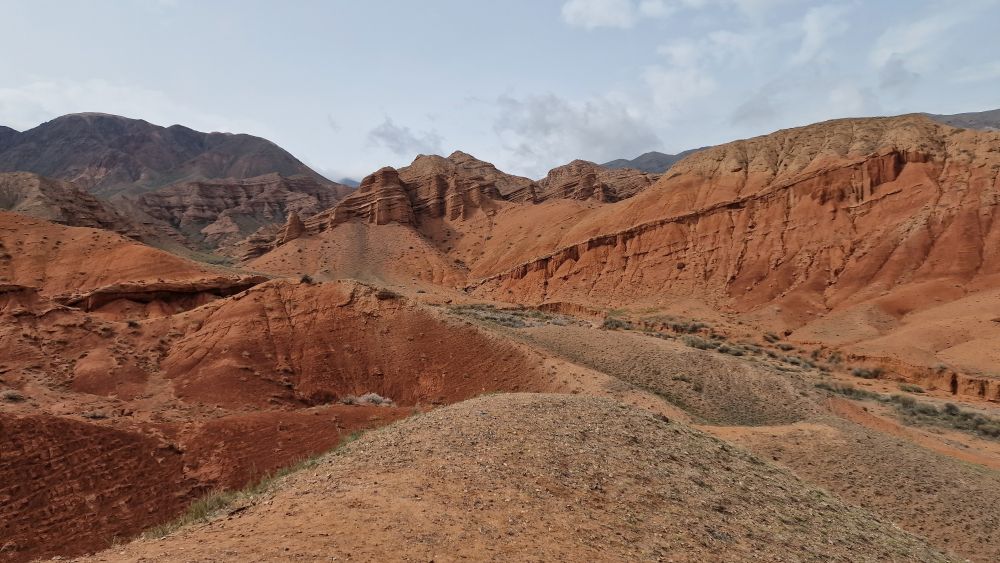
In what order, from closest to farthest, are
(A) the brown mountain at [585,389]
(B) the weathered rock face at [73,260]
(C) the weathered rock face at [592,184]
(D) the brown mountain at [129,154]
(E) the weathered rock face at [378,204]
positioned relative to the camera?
1. (A) the brown mountain at [585,389]
2. (B) the weathered rock face at [73,260]
3. (E) the weathered rock face at [378,204]
4. (C) the weathered rock face at [592,184]
5. (D) the brown mountain at [129,154]

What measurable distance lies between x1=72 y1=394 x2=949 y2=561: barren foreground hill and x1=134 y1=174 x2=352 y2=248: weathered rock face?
109 metres

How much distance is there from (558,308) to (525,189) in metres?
44.2

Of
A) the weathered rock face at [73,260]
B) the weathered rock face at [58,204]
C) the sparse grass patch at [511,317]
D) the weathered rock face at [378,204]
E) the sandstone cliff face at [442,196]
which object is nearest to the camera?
the sparse grass patch at [511,317]

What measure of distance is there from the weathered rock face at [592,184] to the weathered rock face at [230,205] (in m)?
57.8

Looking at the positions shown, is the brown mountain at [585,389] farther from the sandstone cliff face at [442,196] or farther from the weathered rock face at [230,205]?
the weathered rock face at [230,205]

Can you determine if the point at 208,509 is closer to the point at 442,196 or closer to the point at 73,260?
the point at 73,260

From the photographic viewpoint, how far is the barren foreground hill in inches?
240

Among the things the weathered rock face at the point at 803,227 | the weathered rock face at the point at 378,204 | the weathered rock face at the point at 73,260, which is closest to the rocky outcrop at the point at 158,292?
the weathered rock face at the point at 73,260

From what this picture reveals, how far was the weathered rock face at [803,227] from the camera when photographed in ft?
133

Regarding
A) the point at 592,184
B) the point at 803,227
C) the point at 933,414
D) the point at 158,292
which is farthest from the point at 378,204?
the point at 933,414

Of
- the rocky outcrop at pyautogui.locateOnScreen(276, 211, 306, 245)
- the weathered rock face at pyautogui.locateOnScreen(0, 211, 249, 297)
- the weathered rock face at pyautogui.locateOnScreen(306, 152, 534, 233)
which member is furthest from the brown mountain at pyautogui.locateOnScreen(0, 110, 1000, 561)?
the rocky outcrop at pyautogui.locateOnScreen(276, 211, 306, 245)

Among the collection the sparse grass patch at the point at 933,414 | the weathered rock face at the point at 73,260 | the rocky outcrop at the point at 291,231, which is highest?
the rocky outcrop at the point at 291,231

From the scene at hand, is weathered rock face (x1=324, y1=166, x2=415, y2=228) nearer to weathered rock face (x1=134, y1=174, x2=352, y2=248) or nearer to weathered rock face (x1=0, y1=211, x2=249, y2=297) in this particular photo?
weathered rock face (x1=0, y1=211, x2=249, y2=297)

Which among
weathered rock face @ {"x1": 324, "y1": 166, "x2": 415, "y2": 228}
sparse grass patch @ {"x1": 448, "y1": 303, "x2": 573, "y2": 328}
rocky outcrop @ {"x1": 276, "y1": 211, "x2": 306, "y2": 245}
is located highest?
weathered rock face @ {"x1": 324, "y1": 166, "x2": 415, "y2": 228}
